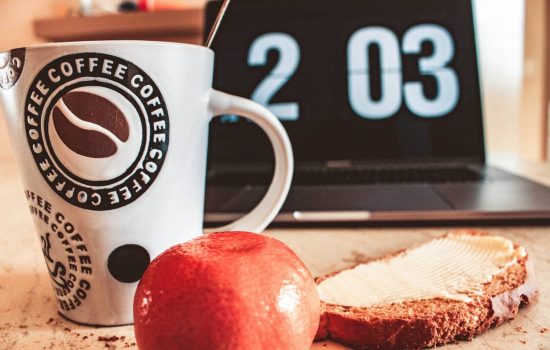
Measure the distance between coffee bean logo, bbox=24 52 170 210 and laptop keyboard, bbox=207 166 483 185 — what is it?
1.51ft

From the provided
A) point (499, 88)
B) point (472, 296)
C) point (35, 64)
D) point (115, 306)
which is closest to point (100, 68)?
point (35, 64)

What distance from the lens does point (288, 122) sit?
96 cm

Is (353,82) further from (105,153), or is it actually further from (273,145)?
(105,153)

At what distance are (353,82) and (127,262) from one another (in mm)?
726

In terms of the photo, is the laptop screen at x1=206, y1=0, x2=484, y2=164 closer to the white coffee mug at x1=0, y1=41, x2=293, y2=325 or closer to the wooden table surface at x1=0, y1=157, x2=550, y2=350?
the wooden table surface at x1=0, y1=157, x2=550, y2=350

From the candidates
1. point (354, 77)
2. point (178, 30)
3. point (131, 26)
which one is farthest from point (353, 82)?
point (131, 26)

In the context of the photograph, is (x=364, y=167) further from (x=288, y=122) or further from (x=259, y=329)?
(x=259, y=329)

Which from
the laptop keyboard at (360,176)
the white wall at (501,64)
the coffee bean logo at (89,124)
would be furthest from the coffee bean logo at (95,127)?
the white wall at (501,64)

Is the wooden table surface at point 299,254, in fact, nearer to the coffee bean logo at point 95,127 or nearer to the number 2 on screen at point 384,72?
the coffee bean logo at point 95,127

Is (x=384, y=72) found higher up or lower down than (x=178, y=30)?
lower down

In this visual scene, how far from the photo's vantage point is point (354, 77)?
0.95 meters

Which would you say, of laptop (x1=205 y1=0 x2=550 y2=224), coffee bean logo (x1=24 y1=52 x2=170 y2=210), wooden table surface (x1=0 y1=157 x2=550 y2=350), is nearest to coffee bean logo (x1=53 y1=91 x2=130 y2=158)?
coffee bean logo (x1=24 y1=52 x2=170 y2=210)

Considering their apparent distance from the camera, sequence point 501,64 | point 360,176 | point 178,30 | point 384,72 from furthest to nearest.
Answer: point 178,30 < point 501,64 < point 384,72 < point 360,176

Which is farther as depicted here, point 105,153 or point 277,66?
point 277,66
